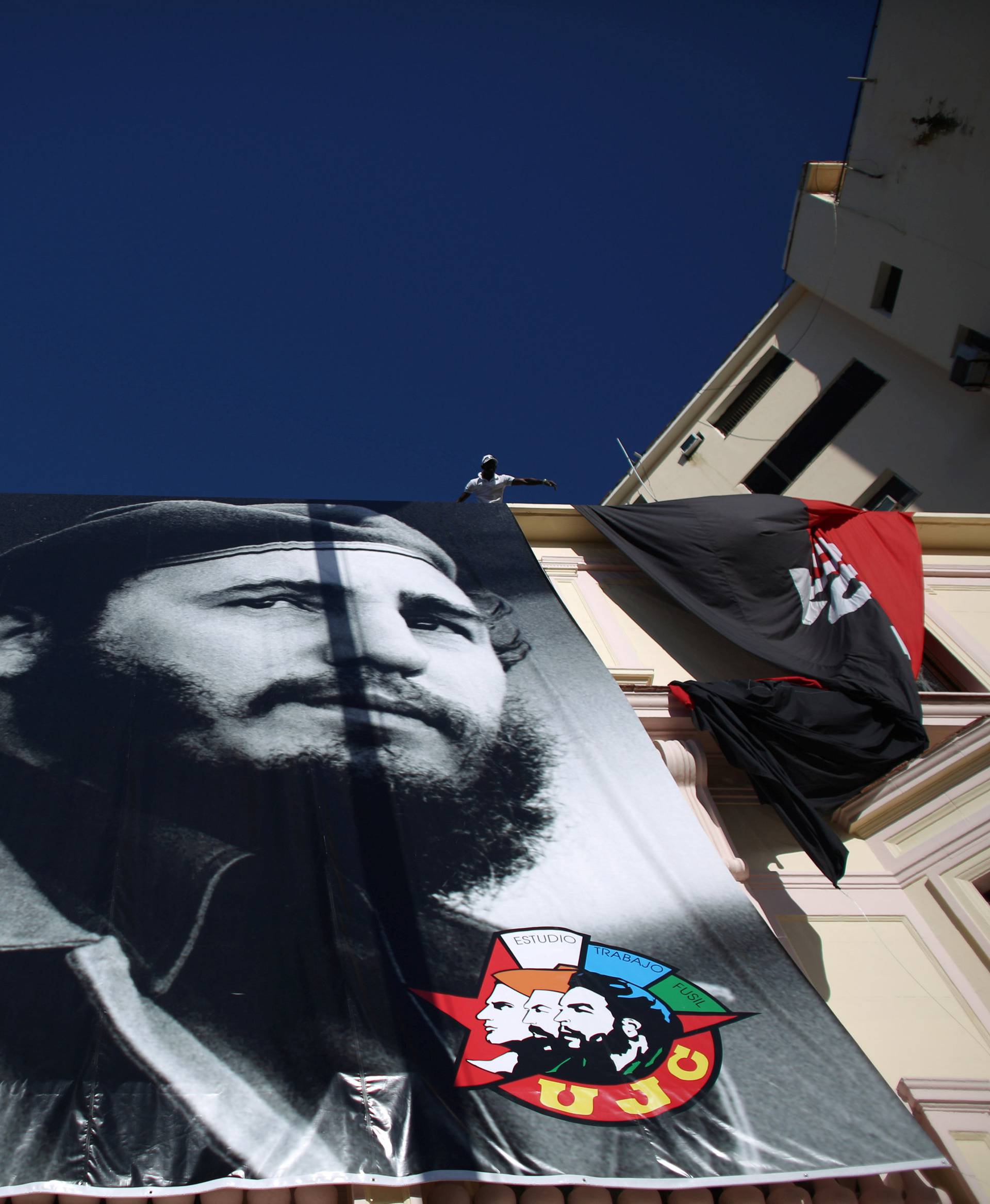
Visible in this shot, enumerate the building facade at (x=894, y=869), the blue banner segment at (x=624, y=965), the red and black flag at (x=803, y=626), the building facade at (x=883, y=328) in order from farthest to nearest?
the building facade at (x=883, y=328), the red and black flag at (x=803, y=626), the building facade at (x=894, y=869), the blue banner segment at (x=624, y=965)

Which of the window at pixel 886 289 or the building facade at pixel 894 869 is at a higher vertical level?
the window at pixel 886 289

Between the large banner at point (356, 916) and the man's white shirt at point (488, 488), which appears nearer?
the large banner at point (356, 916)

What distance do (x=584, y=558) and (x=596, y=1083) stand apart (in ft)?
18.8

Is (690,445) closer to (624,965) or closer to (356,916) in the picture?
(624,965)

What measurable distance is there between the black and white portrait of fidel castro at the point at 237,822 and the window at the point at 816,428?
11.0 meters

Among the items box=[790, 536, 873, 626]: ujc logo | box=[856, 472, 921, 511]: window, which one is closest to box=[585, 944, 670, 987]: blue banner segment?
box=[790, 536, 873, 626]: ujc logo

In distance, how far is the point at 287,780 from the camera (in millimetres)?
5961

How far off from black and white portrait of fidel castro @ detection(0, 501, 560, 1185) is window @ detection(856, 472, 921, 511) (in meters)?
9.86

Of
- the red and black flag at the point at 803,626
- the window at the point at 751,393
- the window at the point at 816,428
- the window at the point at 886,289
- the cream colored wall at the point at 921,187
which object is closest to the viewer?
the red and black flag at the point at 803,626

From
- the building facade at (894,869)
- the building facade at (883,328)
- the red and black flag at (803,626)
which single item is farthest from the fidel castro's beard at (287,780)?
the building facade at (883,328)

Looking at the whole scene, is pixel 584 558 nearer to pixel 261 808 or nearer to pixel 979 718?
pixel 979 718

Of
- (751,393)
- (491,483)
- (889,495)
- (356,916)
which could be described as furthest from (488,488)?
(751,393)

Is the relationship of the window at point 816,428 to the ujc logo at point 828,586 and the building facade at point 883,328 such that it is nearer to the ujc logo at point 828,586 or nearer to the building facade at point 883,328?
the building facade at point 883,328

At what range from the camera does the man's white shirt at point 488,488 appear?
391 inches
